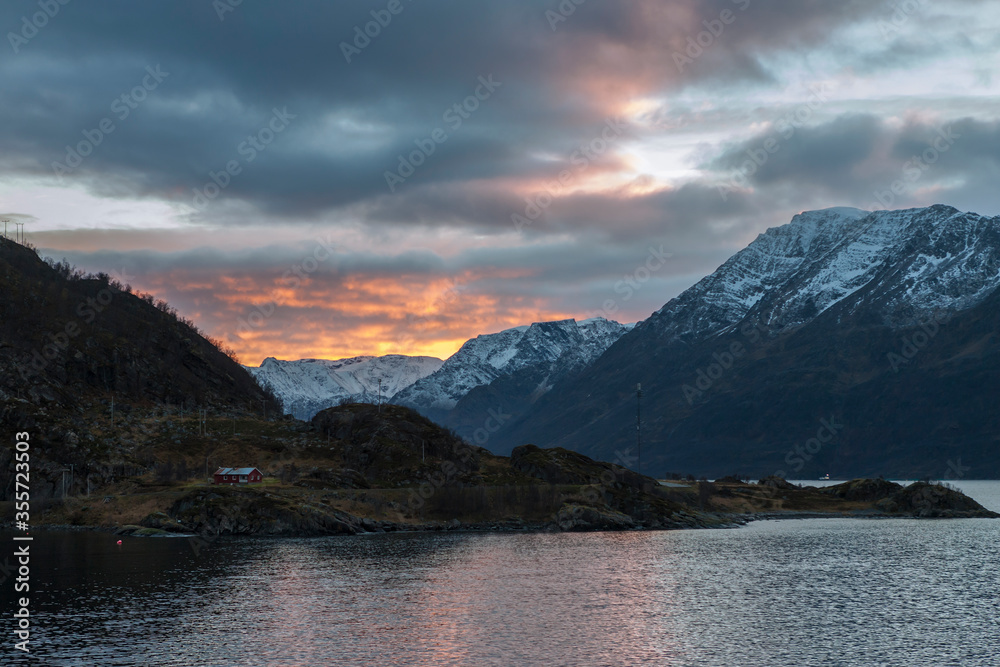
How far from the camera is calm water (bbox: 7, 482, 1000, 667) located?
7925cm

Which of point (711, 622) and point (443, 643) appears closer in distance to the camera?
point (443, 643)

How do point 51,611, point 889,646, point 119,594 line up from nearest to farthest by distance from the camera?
point 889,646
point 51,611
point 119,594

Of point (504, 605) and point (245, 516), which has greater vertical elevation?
point (245, 516)

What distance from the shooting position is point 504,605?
10294cm

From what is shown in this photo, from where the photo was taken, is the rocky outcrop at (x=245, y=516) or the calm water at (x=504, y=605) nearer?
the calm water at (x=504, y=605)

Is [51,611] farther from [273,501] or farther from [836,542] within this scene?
[836,542]

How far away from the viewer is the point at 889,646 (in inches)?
3233

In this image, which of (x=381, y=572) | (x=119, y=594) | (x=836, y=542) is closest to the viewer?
(x=119, y=594)

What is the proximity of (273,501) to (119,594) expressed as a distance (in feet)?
276

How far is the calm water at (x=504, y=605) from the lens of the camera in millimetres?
79250

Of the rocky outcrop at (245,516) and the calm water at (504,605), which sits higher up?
the rocky outcrop at (245,516)

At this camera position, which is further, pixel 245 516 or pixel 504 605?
pixel 245 516

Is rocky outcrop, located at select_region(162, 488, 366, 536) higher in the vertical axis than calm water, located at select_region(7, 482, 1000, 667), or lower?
higher

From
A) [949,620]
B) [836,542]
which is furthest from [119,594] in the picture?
[836,542]
